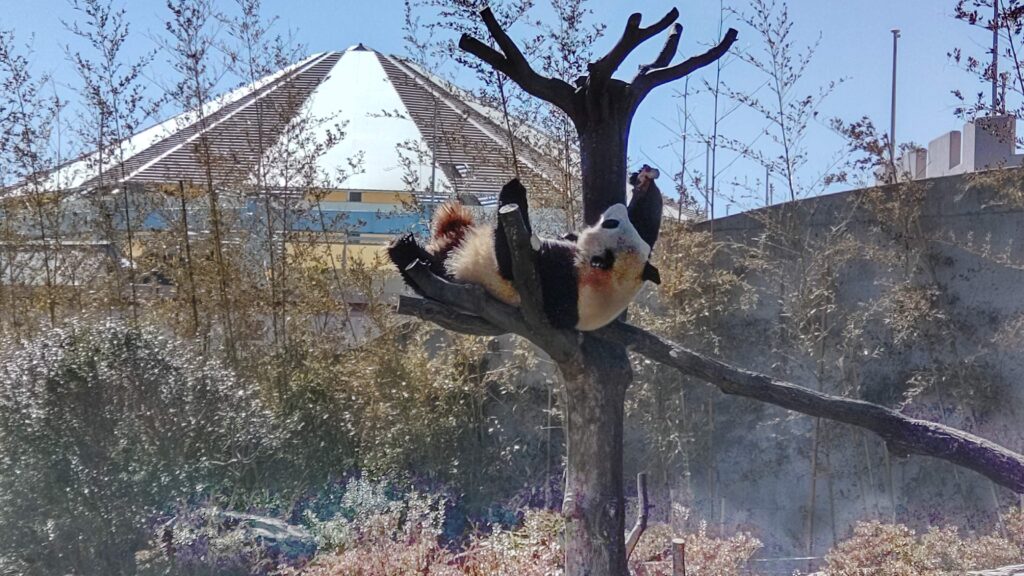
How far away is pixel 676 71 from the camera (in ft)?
9.92

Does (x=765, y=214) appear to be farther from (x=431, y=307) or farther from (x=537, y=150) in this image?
(x=431, y=307)

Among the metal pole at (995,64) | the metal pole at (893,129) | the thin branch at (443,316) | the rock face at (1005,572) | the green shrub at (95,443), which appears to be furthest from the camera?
the metal pole at (893,129)

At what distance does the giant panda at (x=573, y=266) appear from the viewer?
9.00ft

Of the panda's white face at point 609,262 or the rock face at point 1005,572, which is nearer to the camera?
the panda's white face at point 609,262

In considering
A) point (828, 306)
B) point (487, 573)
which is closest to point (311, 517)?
point (487, 573)

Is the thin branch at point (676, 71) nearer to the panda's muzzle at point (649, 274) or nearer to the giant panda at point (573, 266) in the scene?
the giant panda at point (573, 266)

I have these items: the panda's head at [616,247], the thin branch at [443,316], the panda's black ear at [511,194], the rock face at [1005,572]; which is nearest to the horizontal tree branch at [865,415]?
the panda's head at [616,247]

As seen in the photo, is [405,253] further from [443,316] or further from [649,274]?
[649,274]

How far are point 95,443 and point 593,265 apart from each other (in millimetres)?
2570

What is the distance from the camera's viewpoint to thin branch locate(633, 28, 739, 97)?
9.81 feet

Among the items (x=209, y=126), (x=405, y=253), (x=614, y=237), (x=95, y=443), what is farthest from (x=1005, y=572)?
(x=209, y=126)

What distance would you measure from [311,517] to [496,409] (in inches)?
66.4

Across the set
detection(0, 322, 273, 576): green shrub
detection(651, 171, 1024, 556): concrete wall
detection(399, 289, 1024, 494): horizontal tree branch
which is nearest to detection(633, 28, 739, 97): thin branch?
detection(399, 289, 1024, 494): horizontal tree branch

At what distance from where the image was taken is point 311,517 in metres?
4.69
